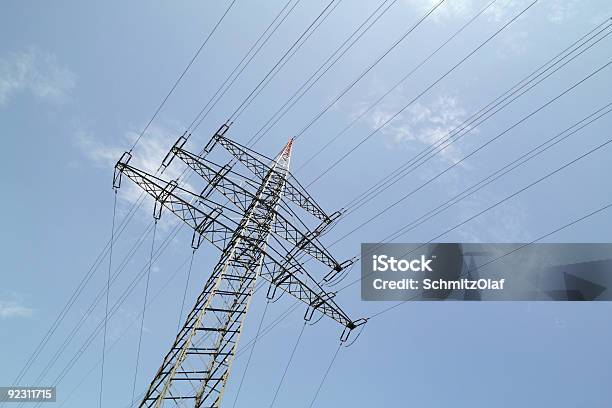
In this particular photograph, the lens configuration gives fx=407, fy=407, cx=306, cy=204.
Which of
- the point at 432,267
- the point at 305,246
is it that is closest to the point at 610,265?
the point at 432,267

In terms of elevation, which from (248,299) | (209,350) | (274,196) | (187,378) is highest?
(274,196)

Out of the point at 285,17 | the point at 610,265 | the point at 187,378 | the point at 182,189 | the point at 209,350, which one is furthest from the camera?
the point at 610,265

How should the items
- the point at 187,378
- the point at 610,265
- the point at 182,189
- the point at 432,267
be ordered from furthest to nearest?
the point at 432,267
the point at 610,265
the point at 182,189
the point at 187,378

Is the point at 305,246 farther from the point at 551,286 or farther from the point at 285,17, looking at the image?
the point at 551,286

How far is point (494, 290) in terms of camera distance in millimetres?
18000

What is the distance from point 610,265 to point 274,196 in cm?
1497

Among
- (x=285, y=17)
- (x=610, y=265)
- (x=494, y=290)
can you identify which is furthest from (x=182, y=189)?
(x=610, y=265)

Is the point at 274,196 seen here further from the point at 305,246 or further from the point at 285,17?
the point at 285,17

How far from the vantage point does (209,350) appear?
14.3 meters

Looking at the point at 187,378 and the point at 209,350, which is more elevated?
the point at 209,350

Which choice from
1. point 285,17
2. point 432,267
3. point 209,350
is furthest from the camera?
point 432,267

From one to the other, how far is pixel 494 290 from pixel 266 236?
10327mm

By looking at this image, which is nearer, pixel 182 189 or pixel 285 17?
pixel 182 189

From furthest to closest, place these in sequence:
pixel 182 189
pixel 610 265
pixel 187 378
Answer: pixel 610 265 → pixel 182 189 → pixel 187 378
